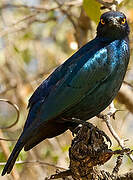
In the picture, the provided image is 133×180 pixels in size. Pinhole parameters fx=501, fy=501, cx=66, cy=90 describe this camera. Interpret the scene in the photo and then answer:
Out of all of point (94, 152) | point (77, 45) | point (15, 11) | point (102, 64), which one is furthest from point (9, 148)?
point (15, 11)

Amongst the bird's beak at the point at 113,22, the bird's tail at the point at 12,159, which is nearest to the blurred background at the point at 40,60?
the bird's beak at the point at 113,22

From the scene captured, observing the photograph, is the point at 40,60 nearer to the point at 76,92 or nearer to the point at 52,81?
the point at 52,81

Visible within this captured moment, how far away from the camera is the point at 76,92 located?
4734 mm

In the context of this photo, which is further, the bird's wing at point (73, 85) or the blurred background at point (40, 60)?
the blurred background at point (40, 60)

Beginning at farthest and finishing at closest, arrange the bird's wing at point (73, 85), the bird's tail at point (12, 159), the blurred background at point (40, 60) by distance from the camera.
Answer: the blurred background at point (40, 60)
the bird's wing at point (73, 85)
the bird's tail at point (12, 159)

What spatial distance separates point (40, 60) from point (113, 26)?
333 centimetres

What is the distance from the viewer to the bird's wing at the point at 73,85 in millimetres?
4648

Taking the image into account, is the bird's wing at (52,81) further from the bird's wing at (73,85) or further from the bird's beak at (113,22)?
the bird's beak at (113,22)

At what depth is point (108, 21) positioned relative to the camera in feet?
16.6

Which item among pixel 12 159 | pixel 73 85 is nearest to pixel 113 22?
pixel 73 85

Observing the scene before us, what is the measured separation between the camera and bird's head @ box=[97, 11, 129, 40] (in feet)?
16.5

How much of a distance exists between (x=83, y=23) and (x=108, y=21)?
1419 millimetres

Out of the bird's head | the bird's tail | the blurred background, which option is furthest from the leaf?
the bird's tail

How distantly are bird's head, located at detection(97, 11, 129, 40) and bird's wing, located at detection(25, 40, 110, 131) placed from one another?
0.32 m
